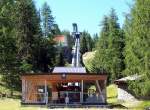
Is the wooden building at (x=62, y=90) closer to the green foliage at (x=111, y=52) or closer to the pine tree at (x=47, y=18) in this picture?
the green foliage at (x=111, y=52)

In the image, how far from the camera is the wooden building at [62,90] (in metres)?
43.1

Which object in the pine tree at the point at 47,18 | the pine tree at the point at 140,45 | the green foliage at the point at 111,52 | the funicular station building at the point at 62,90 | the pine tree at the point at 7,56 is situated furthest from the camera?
the pine tree at the point at 47,18

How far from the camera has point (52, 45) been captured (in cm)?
8550

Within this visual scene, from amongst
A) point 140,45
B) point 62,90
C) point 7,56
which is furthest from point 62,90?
point 7,56

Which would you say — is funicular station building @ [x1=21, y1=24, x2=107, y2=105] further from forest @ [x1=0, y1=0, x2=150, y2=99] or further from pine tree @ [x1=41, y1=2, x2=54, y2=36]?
pine tree @ [x1=41, y1=2, x2=54, y2=36]

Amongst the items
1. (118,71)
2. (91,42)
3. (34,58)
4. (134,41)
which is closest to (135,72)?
(134,41)

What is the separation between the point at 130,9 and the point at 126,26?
5.21 ft

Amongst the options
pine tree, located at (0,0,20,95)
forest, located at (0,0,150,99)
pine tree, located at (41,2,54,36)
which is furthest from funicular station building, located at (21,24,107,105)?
pine tree, located at (41,2,54,36)

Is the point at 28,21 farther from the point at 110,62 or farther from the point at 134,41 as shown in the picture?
the point at 134,41

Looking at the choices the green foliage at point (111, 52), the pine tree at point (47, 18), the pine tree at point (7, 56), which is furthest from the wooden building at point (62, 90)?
the pine tree at point (47, 18)

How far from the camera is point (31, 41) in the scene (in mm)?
76562

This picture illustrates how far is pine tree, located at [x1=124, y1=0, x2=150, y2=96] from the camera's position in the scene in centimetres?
4022

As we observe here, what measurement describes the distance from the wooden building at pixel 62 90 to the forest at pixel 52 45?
301cm

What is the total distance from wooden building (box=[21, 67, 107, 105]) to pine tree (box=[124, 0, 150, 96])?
3.31 metres
